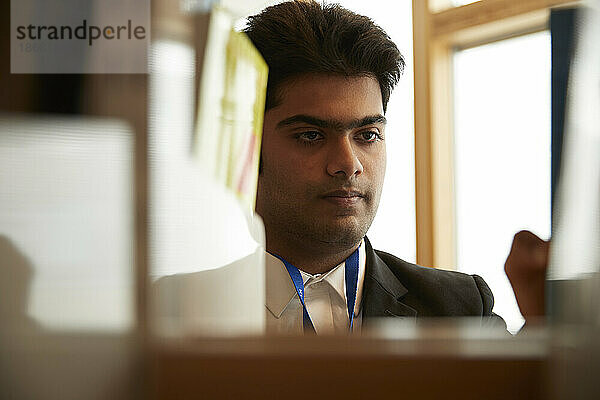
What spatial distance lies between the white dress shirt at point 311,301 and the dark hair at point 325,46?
118 mm

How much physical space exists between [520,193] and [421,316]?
110mm

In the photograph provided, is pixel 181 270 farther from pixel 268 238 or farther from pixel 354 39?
pixel 354 39

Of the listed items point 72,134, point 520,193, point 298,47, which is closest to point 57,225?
point 72,134

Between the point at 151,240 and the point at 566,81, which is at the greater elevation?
the point at 566,81

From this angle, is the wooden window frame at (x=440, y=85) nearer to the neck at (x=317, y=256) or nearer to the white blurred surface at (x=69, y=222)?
the neck at (x=317, y=256)

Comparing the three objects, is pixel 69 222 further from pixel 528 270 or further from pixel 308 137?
pixel 528 270

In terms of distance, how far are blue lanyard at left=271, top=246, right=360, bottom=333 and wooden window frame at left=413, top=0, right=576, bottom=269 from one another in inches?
2.0

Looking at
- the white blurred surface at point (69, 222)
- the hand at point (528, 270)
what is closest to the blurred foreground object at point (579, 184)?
the hand at point (528, 270)

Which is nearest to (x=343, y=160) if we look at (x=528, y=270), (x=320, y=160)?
(x=320, y=160)

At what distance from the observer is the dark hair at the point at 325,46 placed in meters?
0.45

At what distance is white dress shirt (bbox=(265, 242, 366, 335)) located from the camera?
431mm

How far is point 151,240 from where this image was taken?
0.40 meters

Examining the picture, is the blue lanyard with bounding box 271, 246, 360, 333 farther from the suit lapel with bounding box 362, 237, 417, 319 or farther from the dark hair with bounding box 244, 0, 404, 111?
the dark hair with bounding box 244, 0, 404, 111

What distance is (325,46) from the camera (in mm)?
479
